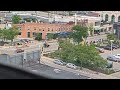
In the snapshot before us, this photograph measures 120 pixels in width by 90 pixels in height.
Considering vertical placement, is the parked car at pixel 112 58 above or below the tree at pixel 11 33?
below

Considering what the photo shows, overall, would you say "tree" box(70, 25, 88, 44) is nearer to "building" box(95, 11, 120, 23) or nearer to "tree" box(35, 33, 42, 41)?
"tree" box(35, 33, 42, 41)

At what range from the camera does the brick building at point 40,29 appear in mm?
5797

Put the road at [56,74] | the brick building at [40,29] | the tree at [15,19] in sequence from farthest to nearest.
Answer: the tree at [15,19]
the brick building at [40,29]
the road at [56,74]

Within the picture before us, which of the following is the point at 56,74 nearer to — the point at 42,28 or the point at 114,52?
the point at 114,52

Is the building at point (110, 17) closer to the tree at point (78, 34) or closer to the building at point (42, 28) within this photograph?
the building at point (42, 28)

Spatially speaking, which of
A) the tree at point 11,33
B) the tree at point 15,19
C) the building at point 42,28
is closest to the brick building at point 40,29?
the building at point 42,28

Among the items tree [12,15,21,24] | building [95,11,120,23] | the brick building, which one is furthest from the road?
building [95,11,120,23]

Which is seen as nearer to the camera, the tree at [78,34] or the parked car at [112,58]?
the parked car at [112,58]

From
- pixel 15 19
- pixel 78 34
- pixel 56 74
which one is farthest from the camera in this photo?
pixel 15 19

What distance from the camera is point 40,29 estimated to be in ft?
19.4

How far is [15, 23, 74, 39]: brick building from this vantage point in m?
5.80

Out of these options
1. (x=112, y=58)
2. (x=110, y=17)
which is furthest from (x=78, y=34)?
(x=110, y=17)
